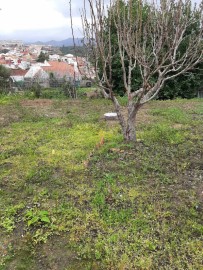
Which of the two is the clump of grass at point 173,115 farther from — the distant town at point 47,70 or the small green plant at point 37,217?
the small green plant at point 37,217

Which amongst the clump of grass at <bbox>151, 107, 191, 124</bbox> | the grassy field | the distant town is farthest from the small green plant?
the clump of grass at <bbox>151, 107, 191, 124</bbox>

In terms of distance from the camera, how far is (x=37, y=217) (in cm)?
267

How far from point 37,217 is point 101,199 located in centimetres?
69

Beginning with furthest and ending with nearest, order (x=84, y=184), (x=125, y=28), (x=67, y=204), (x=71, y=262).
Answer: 1. (x=125, y=28)
2. (x=84, y=184)
3. (x=67, y=204)
4. (x=71, y=262)

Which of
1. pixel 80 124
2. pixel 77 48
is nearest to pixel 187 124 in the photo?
pixel 80 124

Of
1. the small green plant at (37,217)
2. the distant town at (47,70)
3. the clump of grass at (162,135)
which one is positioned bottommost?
the small green plant at (37,217)

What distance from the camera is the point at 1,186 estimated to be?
3379 mm

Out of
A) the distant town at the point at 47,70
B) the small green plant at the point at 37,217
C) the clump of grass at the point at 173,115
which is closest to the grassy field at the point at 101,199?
the small green plant at the point at 37,217

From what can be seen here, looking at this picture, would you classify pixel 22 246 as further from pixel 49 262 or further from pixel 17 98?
pixel 17 98

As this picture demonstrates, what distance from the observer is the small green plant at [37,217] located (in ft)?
8.59

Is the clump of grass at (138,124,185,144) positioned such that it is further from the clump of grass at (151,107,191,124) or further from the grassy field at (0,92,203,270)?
the clump of grass at (151,107,191,124)

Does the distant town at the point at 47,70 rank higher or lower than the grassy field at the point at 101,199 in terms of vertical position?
higher

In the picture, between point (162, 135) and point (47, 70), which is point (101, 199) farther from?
point (47, 70)

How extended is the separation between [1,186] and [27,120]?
3355 millimetres
